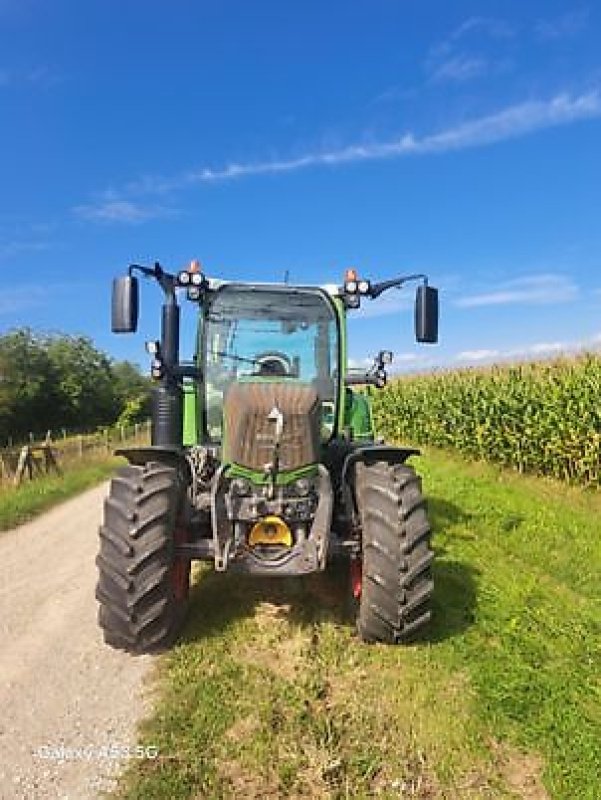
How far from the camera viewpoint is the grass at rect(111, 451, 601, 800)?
11.0ft

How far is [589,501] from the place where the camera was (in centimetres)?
1055

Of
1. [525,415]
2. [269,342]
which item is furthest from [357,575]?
[525,415]

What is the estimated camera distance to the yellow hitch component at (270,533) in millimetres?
4992

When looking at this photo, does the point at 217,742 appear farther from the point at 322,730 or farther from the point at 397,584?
the point at 397,584

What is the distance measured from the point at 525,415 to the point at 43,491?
9.57 m

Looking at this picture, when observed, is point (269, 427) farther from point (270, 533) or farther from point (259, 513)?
point (270, 533)

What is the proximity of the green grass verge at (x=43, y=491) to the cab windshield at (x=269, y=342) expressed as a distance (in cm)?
680


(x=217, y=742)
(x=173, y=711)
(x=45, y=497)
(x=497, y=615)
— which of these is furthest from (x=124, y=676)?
(x=45, y=497)

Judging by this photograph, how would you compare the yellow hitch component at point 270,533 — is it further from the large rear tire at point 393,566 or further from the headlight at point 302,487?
the large rear tire at point 393,566

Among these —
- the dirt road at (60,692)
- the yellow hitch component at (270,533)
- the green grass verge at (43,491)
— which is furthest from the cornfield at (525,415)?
the green grass verge at (43,491)

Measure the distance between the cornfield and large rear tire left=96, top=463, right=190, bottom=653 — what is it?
310 inches

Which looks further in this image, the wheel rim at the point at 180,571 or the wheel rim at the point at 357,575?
the wheel rim at the point at 357,575

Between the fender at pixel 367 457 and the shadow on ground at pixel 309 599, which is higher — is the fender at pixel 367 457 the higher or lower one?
the higher one

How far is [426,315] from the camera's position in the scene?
19.1 ft
